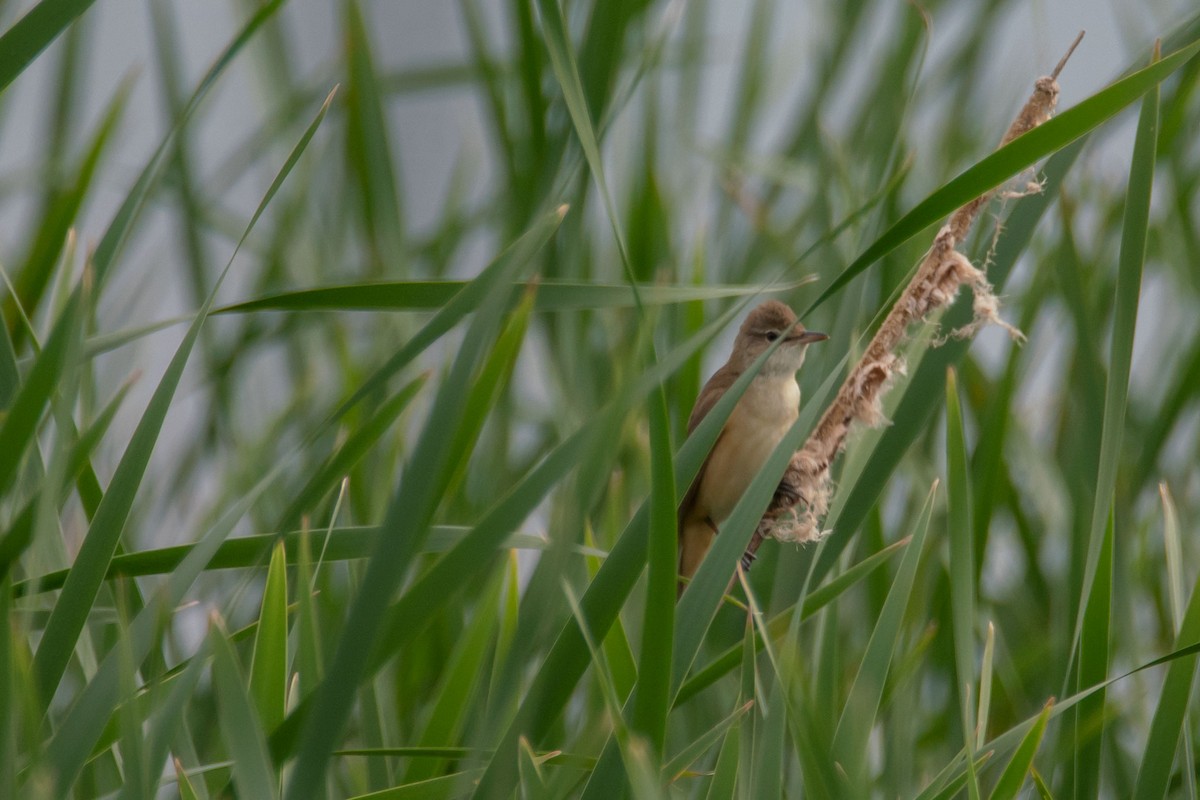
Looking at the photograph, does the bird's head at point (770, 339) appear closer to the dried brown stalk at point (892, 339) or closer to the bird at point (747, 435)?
the bird at point (747, 435)

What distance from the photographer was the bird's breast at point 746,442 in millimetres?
2500

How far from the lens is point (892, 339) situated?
4.44 feet

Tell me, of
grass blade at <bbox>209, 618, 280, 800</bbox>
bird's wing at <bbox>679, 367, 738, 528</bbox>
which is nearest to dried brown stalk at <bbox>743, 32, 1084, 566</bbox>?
grass blade at <bbox>209, 618, 280, 800</bbox>

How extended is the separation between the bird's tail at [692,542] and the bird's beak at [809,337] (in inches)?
19.0

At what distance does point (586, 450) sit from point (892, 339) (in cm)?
54

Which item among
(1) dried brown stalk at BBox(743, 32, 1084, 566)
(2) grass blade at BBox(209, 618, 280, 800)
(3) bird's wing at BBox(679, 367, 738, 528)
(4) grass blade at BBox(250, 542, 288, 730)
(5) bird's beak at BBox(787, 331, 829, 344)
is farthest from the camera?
(3) bird's wing at BBox(679, 367, 738, 528)

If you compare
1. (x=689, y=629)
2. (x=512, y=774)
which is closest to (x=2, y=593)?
(x=512, y=774)

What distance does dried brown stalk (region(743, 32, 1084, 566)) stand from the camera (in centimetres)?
127

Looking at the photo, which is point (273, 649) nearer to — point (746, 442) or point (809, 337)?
point (809, 337)

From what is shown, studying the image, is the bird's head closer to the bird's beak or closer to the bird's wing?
the bird's wing

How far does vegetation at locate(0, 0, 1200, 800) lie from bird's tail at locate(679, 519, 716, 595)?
0.33 m

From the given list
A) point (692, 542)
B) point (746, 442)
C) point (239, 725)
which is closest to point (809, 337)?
point (746, 442)

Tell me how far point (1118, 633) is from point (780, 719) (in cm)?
87

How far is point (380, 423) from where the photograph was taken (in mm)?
1114
